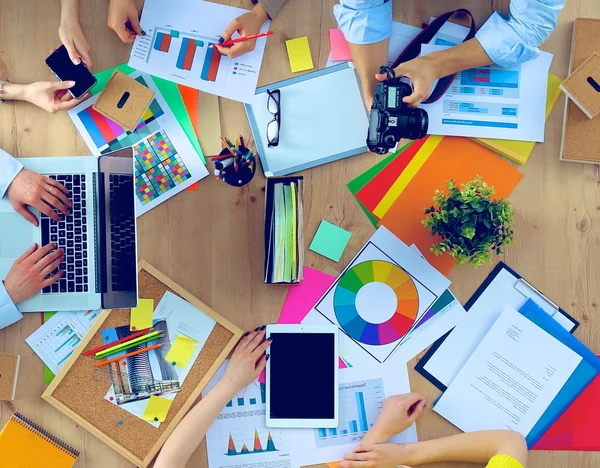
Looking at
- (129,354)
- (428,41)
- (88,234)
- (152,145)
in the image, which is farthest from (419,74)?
(129,354)

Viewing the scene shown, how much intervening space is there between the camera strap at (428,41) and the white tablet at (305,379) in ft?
2.21

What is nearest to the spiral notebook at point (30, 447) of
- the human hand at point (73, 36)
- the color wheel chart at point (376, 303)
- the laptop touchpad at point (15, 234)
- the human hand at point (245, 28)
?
the laptop touchpad at point (15, 234)

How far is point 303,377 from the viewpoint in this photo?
155 centimetres

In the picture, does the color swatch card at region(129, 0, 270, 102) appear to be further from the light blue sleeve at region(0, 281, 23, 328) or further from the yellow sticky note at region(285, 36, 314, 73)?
the light blue sleeve at region(0, 281, 23, 328)

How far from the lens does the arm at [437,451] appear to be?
151 cm

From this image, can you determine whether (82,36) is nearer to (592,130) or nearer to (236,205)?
(236,205)

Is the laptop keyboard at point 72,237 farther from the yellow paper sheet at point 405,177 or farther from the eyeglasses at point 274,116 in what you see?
the yellow paper sheet at point 405,177

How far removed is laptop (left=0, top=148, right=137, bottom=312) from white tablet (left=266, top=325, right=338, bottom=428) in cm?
42

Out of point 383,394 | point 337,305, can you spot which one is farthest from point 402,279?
point 383,394

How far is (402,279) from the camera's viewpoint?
61.7 inches

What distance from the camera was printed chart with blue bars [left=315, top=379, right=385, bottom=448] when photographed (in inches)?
61.6

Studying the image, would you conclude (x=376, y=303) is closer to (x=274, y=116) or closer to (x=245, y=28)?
(x=274, y=116)

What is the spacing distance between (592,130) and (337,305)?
811mm

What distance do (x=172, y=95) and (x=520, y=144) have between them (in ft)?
3.04
